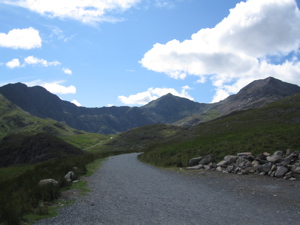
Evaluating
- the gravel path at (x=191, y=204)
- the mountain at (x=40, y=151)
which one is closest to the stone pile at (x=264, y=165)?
the gravel path at (x=191, y=204)

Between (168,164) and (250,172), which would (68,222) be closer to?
(250,172)

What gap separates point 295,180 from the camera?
17.7 metres

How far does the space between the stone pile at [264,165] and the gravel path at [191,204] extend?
47.4 inches

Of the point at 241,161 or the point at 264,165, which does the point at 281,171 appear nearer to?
the point at 264,165

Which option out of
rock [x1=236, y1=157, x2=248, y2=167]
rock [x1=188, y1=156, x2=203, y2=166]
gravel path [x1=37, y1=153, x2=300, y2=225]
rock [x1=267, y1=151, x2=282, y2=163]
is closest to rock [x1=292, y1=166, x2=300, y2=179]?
gravel path [x1=37, y1=153, x2=300, y2=225]

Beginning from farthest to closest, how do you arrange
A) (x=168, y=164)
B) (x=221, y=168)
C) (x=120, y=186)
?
(x=168, y=164) < (x=221, y=168) < (x=120, y=186)

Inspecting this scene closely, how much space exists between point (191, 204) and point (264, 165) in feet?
36.0

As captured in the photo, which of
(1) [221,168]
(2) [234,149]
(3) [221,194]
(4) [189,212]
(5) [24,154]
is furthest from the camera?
(5) [24,154]

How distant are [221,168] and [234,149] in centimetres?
559

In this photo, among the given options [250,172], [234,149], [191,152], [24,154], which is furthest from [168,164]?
[24,154]

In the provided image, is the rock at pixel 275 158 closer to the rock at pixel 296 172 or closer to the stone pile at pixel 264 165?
the stone pile at pixel 264 165

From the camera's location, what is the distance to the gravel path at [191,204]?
1033 cm

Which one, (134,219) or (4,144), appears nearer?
(134,219)

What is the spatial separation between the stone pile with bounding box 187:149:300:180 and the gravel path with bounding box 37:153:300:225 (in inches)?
47.4
